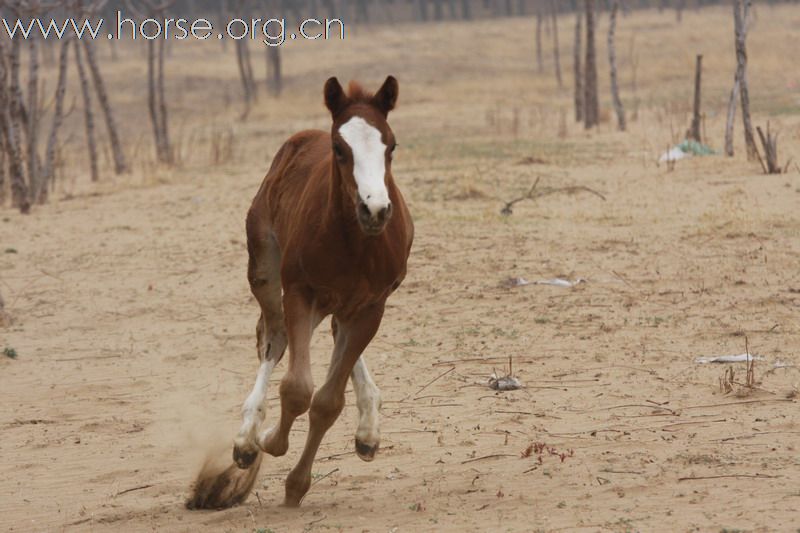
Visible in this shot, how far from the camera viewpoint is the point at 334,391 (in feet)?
18.9

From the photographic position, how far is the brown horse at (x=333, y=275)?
16.8 feet

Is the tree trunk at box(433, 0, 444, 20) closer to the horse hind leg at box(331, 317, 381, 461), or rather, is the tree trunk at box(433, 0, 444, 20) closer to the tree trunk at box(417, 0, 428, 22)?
the tree trunk at box(417, 0, 428, 22)

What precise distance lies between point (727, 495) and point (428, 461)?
5.87ft

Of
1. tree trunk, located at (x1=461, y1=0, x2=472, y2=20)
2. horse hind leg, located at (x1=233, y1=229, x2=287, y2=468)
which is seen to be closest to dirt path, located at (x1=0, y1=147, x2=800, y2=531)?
horse hind leg, located at (x1=233, y1=229, x2=287, y2=468)

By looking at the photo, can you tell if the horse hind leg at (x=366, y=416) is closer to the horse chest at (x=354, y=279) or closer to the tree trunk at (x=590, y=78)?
the horse chest at (x=354, y=279)

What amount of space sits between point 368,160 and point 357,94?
1.95 ft

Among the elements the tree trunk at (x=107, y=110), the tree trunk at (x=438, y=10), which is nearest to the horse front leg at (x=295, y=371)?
the tree trunk at (x=107, y=110)

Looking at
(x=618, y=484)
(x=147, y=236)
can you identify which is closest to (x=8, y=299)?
(x=147, y=236)

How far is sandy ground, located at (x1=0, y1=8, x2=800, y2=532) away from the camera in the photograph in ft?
18.7

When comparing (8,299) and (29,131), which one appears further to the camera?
(29,131)

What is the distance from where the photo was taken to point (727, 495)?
17.1 feet

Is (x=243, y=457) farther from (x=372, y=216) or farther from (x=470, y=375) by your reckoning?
(x=470, y=375)

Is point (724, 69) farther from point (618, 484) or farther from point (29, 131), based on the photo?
point (618, 484)

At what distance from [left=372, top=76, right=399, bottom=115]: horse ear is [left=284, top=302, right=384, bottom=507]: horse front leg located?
3.34 feet
